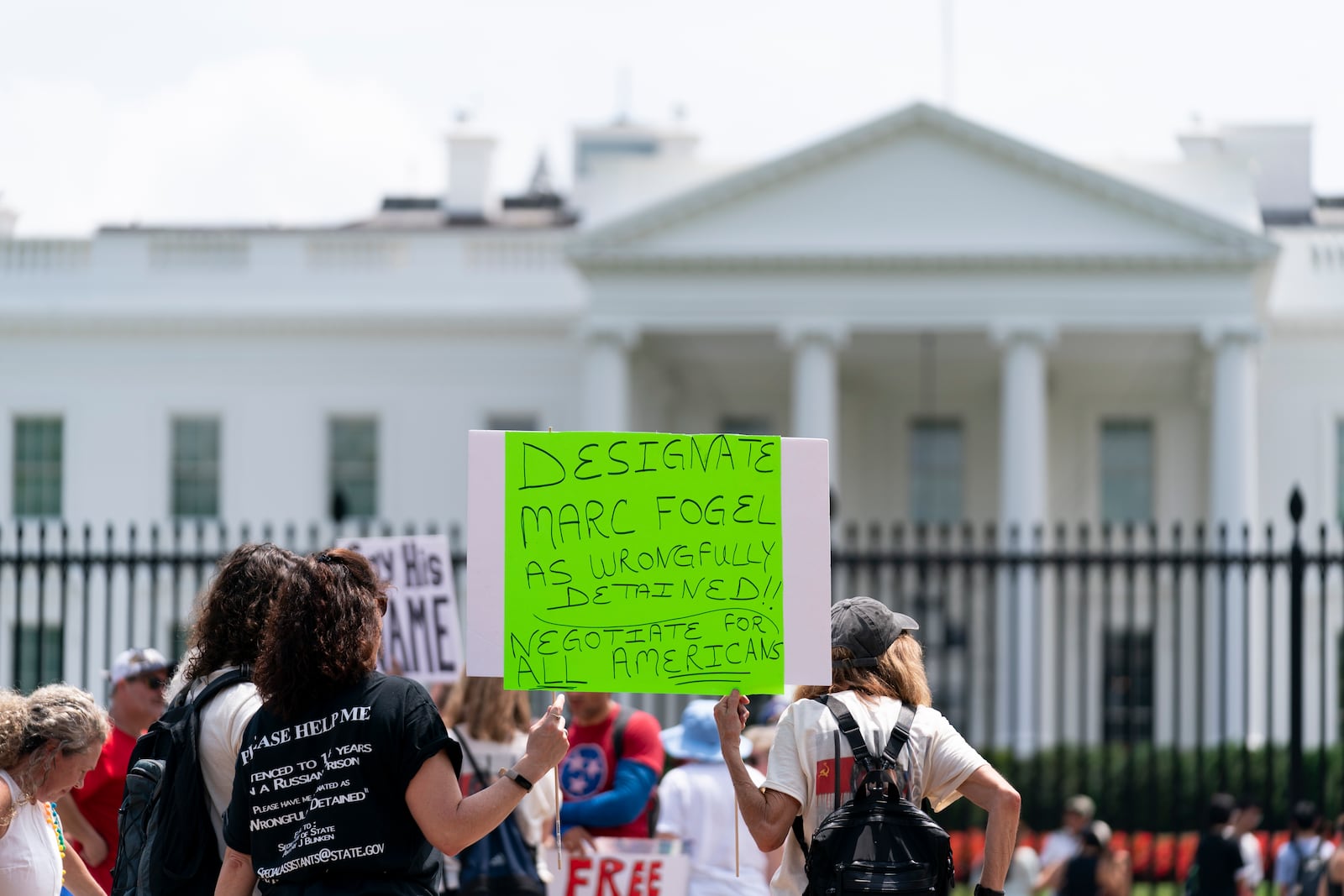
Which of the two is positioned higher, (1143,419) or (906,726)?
(1143,419)

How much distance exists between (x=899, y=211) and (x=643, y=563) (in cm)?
2318

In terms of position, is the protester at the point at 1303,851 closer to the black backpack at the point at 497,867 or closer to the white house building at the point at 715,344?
the black backpack at the point at 497,867

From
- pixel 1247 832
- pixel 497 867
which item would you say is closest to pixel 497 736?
pixel 497 867

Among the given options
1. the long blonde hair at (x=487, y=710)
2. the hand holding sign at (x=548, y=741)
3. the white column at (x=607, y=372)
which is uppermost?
the white column at (x=607, y=372)

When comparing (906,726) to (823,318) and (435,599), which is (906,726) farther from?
(823,318)

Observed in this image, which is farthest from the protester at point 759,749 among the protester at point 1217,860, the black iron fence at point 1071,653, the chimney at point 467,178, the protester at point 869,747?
the chimney at point 467,178

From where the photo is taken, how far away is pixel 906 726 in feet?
14.5

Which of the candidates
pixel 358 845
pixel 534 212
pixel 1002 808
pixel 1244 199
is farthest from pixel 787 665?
pixel 534 212

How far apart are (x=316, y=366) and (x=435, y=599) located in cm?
2352

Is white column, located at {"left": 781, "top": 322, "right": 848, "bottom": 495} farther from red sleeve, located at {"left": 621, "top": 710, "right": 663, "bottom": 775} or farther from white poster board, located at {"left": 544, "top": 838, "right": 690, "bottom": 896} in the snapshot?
white poster board, located at {"left": 544, "top": 838, "right": 690, "bottom": 896}

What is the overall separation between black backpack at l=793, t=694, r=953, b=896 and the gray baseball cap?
0.79ft

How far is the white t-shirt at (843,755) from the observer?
4387 mm

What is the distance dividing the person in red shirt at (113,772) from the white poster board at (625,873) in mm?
1471

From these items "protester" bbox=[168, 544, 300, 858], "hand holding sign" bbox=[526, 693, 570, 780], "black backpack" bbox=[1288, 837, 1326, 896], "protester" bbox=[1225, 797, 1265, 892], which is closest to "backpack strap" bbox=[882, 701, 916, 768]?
"hand holding sign" bbox=[526, 693, 570, 780]
